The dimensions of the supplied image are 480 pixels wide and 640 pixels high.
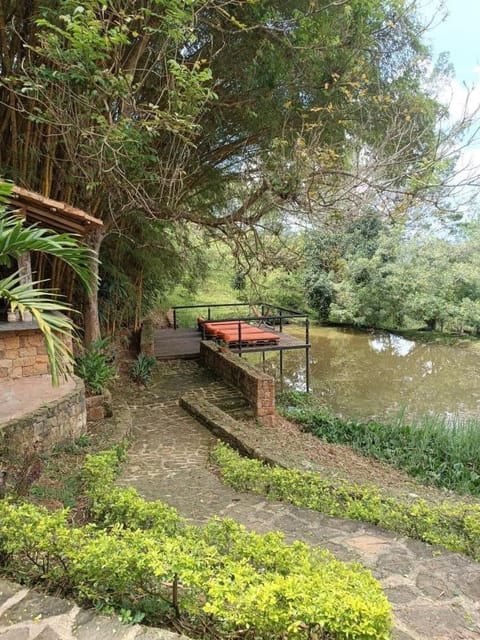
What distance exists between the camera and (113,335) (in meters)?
10.2

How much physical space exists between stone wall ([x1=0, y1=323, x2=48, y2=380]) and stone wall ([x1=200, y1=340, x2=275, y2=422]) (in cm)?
331

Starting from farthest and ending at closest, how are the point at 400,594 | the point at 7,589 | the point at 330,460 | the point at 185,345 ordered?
1. the point at 185,345
2. the point at 330,460
3. the point at 400,594
4. the point at 7,589

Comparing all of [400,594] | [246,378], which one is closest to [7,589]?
[400,594]

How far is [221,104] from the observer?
22.5 ft

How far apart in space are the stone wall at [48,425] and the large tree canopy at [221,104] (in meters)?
2.79

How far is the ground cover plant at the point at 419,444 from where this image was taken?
6.41 metres

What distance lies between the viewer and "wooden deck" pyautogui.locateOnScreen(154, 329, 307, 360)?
1034 centimetres

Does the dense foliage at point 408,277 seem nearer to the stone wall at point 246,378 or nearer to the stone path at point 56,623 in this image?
the stone wall at point 246,378

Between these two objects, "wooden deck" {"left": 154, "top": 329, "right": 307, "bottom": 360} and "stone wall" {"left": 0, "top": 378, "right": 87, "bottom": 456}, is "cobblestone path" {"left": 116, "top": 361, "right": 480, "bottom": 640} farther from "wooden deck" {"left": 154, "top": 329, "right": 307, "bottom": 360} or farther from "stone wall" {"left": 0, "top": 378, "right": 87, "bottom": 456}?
"wooden deck" {"left": 154, "top": 329, "right": 307, "bottom": 360}

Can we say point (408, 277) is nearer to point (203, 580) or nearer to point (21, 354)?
point (21, 354)

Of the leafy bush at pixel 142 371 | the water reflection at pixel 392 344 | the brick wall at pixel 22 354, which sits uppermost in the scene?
the brick wall at pixel 22 354

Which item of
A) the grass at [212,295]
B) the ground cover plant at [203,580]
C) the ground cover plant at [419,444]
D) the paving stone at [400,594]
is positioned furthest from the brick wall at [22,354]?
the grass at [212,295]

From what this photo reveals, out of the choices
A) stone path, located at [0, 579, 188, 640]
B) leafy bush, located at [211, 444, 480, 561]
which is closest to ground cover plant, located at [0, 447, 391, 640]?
stone path, located at [0, 579, 188, 640]

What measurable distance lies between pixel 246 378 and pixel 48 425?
3.99 meters
